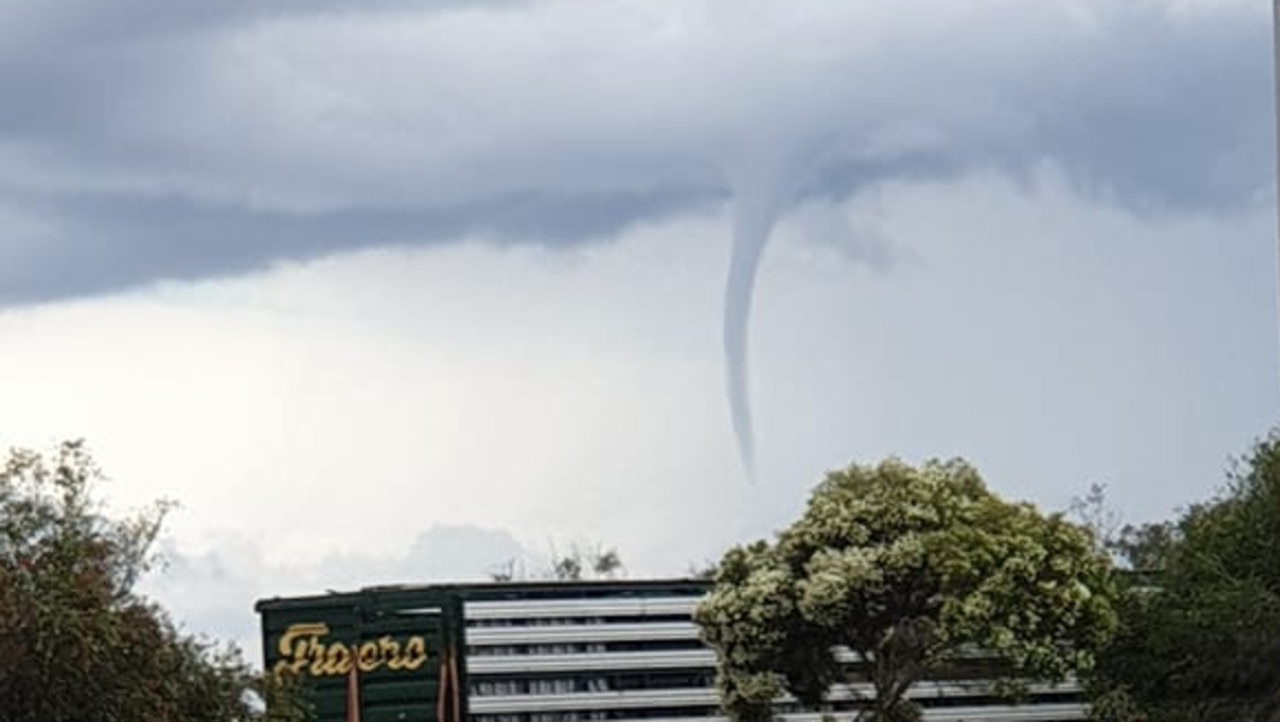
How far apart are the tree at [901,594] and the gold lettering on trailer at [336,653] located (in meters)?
8.09

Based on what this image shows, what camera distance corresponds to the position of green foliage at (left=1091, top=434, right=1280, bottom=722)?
4266 cm

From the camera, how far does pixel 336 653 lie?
41406 mm

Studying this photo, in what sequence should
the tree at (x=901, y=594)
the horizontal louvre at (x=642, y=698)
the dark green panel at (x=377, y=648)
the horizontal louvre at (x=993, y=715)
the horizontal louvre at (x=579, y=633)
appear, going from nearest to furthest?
the dark green panel at (x=377, y=648)
the tree at (x=901, y=594)
the horizontal louvre at (x=642, y=698)
the horizontal louvre at (x=579, y=633)
the horizontal louvre at (x=993, y=715)

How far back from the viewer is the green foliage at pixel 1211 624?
42656mm

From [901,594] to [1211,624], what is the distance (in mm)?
5718

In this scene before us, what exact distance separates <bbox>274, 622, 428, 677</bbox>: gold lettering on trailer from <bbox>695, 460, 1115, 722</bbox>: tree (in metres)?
8.09

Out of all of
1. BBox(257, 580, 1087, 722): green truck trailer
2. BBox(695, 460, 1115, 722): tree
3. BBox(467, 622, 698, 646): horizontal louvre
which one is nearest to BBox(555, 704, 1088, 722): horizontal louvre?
BBox(257, 580, 1087, 722): green truck trailer

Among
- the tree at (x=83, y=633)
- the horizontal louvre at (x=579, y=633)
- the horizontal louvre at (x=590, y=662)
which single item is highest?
the horizontal louvre at (x=579, y=633)

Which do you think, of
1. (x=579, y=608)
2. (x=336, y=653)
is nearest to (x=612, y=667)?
(x=579, y=608)

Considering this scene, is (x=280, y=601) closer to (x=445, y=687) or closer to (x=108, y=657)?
(x=445, y=687)

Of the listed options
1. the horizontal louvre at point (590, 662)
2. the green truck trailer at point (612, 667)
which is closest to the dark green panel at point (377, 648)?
the green truck trailer at point (612, 667)

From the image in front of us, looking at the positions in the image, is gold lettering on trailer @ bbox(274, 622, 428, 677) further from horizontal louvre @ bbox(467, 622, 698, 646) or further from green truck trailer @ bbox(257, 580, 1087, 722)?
horizontal louvre @ bbox(467, 622, 698, 646)

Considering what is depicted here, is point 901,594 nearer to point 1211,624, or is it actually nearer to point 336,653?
point 1211,624

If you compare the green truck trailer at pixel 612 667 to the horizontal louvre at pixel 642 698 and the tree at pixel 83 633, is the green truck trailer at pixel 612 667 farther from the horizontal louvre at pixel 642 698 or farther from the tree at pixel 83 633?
the tree at pixel 83 633
